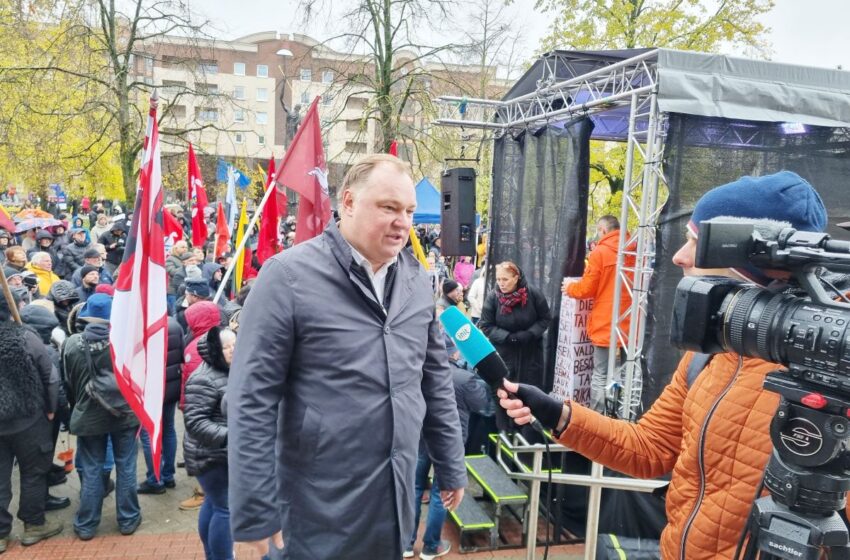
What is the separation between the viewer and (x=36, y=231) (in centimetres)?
1086

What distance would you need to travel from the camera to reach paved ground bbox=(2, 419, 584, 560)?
439 cm

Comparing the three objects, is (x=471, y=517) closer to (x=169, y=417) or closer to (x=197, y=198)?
(x=169, y=417)

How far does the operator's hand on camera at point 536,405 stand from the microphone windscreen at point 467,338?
0.16 metres

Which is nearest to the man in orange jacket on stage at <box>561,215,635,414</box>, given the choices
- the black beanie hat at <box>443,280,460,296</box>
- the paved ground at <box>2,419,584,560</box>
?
the black beanie hat at <box>443,280,460,296</box>

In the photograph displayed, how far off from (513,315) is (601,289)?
3.10 feet

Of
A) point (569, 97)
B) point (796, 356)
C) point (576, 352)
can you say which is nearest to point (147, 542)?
point (576, 352)

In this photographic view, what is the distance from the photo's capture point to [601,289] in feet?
20.2

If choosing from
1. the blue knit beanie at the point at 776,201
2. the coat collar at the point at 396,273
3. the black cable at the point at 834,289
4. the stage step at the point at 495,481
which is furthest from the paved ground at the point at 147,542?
the black cable at the point at 834,289

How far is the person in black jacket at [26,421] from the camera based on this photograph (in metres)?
4.22

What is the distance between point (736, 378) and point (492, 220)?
7063mm

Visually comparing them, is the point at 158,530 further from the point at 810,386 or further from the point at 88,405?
the point at 810,386

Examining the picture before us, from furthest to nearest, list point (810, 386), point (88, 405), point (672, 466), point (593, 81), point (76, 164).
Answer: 1. point (76, 164)
2. point (593, 81)
3. point (88, 405)
4. point (672, 466)
5. point (810, 386)

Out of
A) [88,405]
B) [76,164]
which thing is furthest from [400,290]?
[76,164]

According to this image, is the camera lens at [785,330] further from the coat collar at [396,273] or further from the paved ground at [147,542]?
the paved ground at [147,542]
